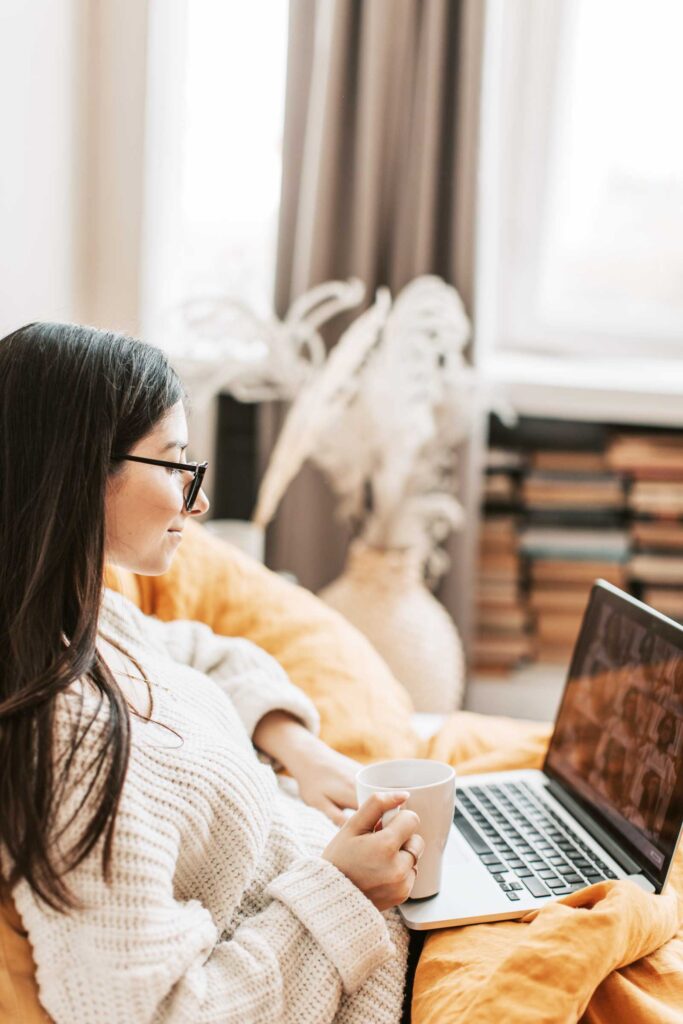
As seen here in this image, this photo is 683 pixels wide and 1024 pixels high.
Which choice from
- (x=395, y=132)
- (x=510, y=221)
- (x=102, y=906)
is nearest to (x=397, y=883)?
(x=102, y=906)

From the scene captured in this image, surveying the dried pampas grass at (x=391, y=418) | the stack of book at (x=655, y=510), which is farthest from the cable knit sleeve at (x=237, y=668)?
the stack of book at (x=655, y=510)

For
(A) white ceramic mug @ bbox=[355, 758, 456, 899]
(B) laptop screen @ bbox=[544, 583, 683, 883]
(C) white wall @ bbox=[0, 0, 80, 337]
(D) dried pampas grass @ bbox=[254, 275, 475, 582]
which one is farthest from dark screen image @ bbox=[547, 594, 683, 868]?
(C) white wall @ bbox=[0, 0, 80, 337]

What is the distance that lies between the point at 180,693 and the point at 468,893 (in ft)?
1.04

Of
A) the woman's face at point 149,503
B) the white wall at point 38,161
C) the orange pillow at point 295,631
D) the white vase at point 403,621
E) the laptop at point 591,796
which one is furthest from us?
the white vase at point 403,621

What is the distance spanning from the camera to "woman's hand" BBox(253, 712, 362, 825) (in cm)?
101

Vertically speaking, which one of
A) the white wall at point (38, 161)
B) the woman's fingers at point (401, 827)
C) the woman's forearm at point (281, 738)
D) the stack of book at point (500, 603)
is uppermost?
the white wall at point (38, 161)

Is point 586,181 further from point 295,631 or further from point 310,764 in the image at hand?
point 310,764

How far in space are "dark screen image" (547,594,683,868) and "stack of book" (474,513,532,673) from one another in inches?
47.0

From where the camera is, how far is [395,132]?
6.98ft

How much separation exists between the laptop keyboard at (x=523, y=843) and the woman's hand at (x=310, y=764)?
12cm

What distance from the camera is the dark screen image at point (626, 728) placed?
0.89 meters

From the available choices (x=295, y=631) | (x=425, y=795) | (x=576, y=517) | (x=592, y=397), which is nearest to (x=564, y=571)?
(x=576, y=517)

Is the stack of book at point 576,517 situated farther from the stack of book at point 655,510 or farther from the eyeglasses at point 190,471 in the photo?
the eyeglasses at point 190,471

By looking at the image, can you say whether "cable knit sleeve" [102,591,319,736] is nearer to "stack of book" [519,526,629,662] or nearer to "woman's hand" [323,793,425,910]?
"woman's hand" [323,793,425,910]
